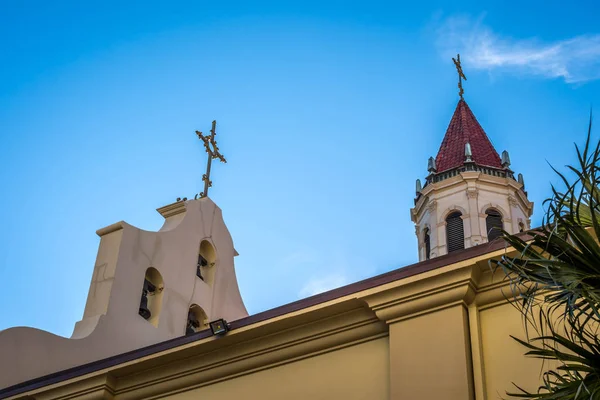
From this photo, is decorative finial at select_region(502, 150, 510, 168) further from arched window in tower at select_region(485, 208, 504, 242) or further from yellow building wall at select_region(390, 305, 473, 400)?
yellow building wall at select_region(390, 305, 473, 400)

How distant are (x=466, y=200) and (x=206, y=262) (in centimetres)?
1161

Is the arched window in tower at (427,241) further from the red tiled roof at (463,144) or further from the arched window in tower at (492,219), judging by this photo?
the red tiled roof at (463,144)

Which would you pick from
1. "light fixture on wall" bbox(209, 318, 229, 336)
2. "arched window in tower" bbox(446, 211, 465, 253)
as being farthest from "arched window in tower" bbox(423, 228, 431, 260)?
"light fixture on wall" bbox(209, 318, 229, 336)

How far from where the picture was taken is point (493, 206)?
29.7 metres

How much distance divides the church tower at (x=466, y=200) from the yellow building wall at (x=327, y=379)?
17500 millimetres

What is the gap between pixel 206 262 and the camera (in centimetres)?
2117

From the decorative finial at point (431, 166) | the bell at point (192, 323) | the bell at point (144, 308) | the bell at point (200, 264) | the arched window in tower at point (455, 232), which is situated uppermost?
the decorative finial at point (431, 166)

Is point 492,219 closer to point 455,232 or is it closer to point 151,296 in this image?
point 455,232

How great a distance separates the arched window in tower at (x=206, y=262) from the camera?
68.4ft

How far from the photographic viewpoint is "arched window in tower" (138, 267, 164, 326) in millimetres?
18516

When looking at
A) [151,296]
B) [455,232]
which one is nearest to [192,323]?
[151,296]

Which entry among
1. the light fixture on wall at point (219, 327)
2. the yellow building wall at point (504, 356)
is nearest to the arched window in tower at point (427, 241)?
the light fixture on wall at point (219, 327)

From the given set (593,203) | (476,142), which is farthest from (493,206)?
(593,203)

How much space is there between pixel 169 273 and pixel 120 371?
6712 mm
